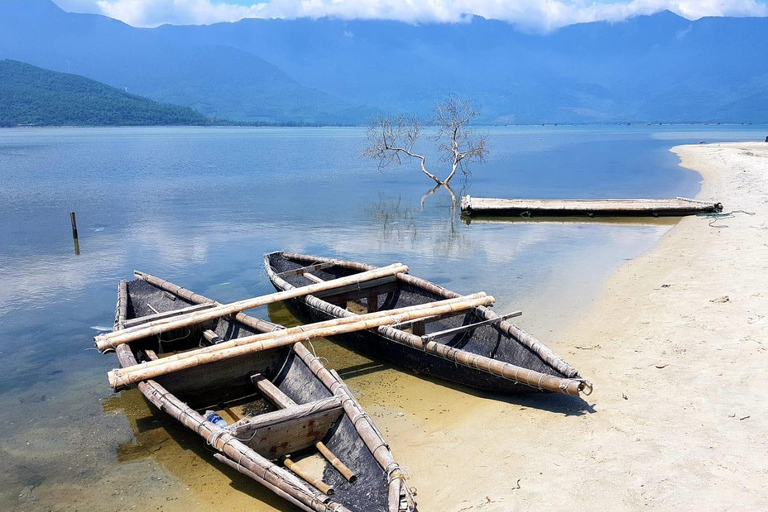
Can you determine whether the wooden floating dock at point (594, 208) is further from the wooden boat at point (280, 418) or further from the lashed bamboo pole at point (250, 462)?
the lashed bamboo pole at point (250, 462)

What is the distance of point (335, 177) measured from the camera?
4653 cm

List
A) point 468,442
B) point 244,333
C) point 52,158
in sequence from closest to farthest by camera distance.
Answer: point 468,442 → point 244,333 → point 52,158

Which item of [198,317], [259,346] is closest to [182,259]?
[198,317]

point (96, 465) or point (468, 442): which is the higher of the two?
point (468, 442)

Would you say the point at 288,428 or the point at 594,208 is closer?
the point at 288,428

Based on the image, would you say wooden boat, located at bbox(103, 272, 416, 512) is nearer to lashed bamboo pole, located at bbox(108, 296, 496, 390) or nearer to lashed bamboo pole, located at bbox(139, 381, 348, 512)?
lashed bamboo pole, located at bbox(139, 381, 348, 512)

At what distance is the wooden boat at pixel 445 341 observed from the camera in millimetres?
8648

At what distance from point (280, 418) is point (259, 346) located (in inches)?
91.9

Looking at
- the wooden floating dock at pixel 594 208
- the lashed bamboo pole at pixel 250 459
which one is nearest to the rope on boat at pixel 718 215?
Answer: the wooden floating dock at pixel 594 208

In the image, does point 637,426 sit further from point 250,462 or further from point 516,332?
point 250,462

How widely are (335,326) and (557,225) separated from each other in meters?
17.5

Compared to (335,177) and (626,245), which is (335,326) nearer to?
(626,245)

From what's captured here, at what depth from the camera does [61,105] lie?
6860 inches

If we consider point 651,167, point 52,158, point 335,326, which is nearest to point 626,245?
point 335,326
